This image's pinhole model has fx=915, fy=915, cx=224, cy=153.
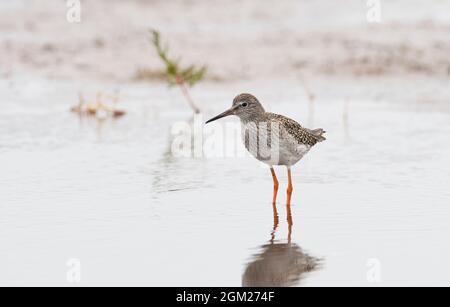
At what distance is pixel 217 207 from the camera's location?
32.7ft

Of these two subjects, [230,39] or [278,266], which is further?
[230,39]

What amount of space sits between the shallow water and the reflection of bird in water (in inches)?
0.7

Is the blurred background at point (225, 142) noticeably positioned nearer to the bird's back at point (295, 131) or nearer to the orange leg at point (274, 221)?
the orange leg at point (274, 221)

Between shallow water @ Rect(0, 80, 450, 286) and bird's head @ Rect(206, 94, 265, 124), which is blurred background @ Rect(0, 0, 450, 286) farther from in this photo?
bird's head @ Rect(206, 94, 265, 124)

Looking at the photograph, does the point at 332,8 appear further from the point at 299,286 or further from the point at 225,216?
the point at 299,286

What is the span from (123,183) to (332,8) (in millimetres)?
14406

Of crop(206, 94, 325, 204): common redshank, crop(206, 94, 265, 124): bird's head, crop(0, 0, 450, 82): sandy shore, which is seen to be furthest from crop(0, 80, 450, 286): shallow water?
crop(0, 0, 450, 82): sandy shore

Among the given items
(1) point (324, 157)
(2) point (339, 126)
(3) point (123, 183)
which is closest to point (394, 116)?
(2) point (339, 126)

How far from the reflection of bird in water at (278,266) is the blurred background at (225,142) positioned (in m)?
0.02

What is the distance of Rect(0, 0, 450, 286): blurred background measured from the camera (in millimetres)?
8117

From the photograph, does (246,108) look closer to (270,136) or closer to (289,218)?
(270,136)

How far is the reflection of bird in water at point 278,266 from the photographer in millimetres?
7578

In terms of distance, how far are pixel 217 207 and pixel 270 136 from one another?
1079 mm

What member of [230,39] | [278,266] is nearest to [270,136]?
[278,266]
